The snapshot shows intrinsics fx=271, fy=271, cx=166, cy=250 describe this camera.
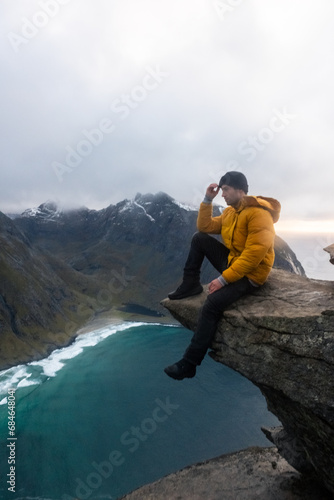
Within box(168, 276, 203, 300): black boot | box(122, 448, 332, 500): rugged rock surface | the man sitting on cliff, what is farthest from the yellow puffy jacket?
box(122, 448, 332, 500): rugged rock surface

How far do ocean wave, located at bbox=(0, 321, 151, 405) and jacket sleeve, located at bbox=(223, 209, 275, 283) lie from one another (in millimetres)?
90786

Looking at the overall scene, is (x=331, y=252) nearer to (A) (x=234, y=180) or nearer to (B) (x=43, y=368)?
(A) (x=234, y=180)

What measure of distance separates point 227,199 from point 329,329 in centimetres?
547

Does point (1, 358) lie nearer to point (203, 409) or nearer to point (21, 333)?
point (21, 333)

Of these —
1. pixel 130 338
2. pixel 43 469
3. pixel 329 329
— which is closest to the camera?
pixel 329 329

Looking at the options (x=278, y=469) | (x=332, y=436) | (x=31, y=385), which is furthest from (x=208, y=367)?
(x=332, y=436)

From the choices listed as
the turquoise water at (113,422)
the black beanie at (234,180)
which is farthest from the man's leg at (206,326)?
the turquoise water at (113,422)

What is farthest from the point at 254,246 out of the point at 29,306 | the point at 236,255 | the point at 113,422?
the point at 29,306

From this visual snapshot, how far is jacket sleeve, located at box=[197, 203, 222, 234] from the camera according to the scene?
11453 millimetres

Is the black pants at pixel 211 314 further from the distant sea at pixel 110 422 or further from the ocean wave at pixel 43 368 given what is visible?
the ocean wave at pixel 43 368

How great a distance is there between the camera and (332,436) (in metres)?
9.08

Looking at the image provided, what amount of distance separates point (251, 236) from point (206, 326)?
12.3 ft

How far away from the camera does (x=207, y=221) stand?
11.5 m

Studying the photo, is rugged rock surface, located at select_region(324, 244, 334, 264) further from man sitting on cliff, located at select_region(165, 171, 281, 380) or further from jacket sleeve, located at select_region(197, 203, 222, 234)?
→ jacket sleeve, located at select_region(197, 203, 222, 234)
